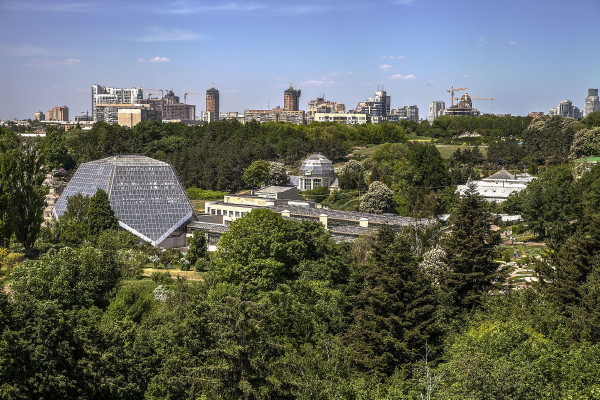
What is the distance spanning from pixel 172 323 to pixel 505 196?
130ft

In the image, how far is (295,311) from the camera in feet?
70.7

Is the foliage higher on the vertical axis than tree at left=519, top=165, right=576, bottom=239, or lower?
lower

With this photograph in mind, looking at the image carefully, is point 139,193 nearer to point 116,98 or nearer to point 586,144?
point 586,144

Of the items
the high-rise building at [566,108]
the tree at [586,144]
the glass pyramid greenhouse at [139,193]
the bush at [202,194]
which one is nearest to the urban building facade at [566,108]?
the high-rise building at [566,108]

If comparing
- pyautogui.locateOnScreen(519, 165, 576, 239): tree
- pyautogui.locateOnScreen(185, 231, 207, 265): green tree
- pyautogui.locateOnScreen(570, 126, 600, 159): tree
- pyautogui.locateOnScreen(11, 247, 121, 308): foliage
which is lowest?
pyautogui.locateOnScreen(185, 231, 207, 265): green tree

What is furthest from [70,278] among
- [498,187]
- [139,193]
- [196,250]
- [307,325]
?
[498,187]

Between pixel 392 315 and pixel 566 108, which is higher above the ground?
pixel 566 108

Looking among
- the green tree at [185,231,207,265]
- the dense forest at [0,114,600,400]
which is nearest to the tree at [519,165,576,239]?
the dense forest at [0,114,600,400]

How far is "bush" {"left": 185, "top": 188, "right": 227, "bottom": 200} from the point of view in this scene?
206 ft

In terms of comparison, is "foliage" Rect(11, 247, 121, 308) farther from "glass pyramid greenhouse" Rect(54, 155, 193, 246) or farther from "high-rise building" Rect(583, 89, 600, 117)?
"high-rise building" Rect(583, 89, 600, 117)

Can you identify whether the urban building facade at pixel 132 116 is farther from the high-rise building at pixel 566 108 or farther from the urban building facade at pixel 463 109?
the high-rise building at pixel 566 108

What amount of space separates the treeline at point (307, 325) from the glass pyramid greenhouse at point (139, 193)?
34.6 feet

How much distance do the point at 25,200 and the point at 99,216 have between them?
17.0 feet

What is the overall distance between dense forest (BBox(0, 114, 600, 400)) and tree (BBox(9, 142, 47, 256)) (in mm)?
81
